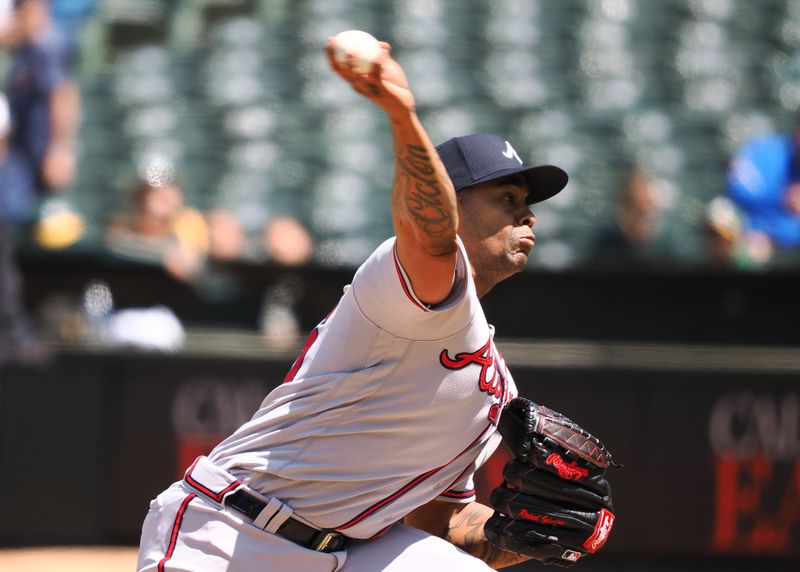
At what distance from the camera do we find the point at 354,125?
28.5ft

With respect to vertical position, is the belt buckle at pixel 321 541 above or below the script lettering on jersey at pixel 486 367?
below

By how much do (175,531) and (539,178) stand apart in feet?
4.01

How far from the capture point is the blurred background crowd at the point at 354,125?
7.33 m

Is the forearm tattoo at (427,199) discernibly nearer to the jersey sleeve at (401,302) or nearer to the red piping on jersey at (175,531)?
the jersey sleeve at (401,302)

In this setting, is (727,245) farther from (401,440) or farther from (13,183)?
(401,440)

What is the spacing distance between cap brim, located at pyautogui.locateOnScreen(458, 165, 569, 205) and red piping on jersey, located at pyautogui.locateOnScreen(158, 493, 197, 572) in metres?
1.00

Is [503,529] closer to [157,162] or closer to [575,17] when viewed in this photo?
[157,162]

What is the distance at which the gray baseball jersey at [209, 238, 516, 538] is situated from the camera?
268 cm

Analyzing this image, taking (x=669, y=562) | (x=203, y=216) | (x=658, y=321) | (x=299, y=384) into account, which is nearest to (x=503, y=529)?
(x=299, y=384)

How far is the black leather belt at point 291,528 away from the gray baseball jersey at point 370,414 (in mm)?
25

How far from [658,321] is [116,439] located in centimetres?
312

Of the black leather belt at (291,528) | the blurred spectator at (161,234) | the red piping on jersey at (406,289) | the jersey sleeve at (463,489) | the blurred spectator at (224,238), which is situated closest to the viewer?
the red piping on jersey at (406,289)

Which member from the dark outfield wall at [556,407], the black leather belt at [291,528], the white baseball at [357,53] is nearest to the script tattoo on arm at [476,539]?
the black leather belt at [291,528]

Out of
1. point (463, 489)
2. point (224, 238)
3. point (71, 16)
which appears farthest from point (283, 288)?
point (463, 489)
